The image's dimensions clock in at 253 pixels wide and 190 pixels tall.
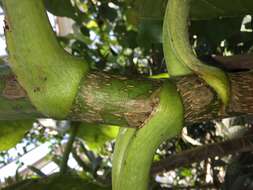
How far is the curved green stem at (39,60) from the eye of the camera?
13.6 inches

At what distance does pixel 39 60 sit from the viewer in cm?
35

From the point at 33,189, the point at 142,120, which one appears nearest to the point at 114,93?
the point at 142,120

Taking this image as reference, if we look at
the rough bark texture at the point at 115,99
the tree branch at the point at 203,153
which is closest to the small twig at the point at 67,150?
the tree branch at the point at 203,153

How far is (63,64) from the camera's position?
0.36 metres

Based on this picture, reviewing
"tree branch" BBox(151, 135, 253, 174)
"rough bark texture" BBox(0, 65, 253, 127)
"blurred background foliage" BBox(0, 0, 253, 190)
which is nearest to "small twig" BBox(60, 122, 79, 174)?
"blurred background foliage" BBox(0, 0, 253, 190)

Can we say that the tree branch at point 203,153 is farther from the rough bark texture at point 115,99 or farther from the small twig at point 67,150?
the rough bark texture at point 115,99

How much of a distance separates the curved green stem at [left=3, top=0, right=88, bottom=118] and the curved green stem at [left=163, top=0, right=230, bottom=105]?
84 mm

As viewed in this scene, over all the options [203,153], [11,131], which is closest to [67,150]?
[11,131]

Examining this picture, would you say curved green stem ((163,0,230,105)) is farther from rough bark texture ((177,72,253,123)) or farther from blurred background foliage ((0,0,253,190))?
blurred background foliage ((0,0,253,190))

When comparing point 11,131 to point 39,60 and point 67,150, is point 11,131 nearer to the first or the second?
point 67,150

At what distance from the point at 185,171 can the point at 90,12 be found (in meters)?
1.17

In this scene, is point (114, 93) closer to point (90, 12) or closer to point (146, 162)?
point (146, 162)

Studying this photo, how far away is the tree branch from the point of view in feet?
3.33

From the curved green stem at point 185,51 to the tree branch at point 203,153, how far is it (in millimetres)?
630
